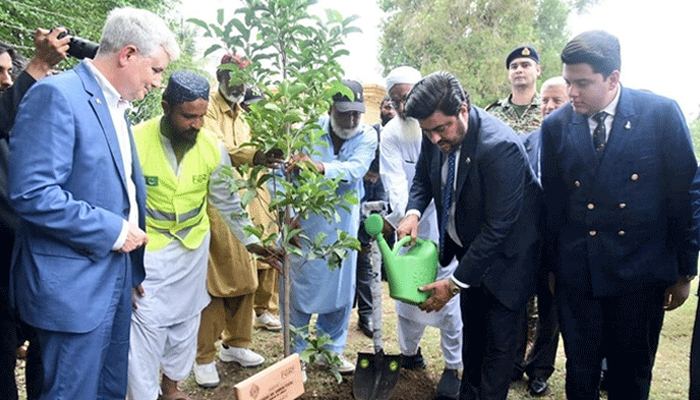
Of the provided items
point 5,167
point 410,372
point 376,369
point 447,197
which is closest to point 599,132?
point 447,197

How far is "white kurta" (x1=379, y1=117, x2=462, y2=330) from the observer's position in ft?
11.2

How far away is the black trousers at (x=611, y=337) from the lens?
2.33 metres

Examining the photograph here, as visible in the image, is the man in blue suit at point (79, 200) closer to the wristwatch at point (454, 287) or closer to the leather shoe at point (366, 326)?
the wristwatch at point (454, 287)

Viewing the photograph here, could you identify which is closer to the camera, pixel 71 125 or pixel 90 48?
pixel 71 125

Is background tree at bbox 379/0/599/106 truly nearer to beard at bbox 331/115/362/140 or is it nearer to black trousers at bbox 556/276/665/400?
beard at bbox 331/115/362/140

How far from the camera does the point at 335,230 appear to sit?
3.30 m

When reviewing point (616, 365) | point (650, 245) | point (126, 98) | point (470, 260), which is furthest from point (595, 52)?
point (126, 98)

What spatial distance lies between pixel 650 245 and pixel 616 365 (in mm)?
591

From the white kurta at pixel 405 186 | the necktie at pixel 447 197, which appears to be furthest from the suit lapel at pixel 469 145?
the white kurta at pixel 405 186

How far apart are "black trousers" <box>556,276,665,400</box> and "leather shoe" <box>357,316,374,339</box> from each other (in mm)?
2276

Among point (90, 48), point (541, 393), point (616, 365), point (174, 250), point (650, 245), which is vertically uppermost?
point (90, 48)

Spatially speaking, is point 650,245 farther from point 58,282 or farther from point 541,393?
point 58,282

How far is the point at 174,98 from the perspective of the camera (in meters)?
2.67

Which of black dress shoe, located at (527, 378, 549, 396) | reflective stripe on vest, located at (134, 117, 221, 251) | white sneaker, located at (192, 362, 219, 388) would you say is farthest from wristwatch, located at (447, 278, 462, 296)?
white sneaker, located at (192, 362, 219, 388)
